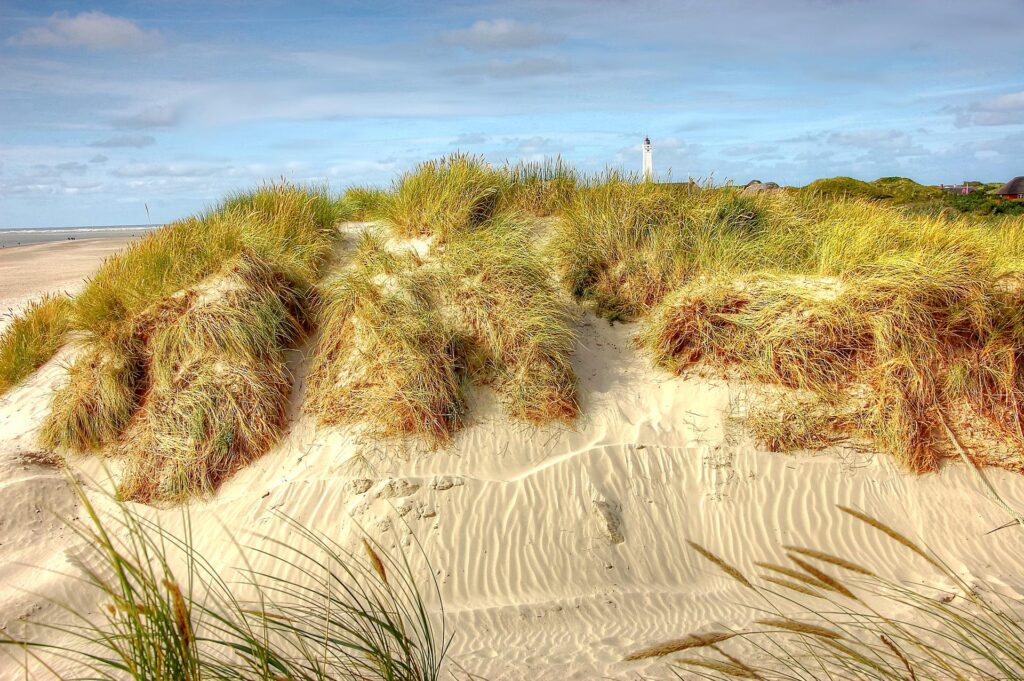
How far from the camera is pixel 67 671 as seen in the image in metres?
4.57

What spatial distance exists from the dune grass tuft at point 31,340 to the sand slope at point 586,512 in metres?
1.98

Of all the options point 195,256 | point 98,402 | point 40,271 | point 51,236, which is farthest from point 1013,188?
point 51,236

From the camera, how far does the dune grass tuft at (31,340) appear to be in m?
8.58

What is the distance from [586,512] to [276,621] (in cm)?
356

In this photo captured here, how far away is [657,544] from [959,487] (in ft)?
9.93

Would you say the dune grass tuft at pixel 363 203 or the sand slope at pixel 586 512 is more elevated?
the dune grass tuft at pixel 363 203

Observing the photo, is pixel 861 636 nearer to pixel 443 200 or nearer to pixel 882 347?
pixel 882 347

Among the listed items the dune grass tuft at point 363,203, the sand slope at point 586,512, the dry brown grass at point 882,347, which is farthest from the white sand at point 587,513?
the dune grass tuft at point 363,203

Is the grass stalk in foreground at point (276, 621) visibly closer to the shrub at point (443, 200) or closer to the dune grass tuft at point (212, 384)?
the dune grass tuft at point (212, 384)

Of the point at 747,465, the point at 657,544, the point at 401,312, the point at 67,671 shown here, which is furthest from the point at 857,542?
the point at 67,671

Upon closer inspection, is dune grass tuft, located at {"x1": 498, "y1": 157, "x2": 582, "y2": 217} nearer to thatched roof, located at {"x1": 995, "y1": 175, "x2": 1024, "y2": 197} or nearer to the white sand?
the white sand

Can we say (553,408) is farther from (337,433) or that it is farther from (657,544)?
(337,433)

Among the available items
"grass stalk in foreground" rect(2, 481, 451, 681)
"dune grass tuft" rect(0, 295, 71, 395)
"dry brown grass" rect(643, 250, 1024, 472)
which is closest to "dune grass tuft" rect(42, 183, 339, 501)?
"grass stalk in foreground" rect(2, 481, 451, 681)

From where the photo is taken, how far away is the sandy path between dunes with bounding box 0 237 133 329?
12.9m
